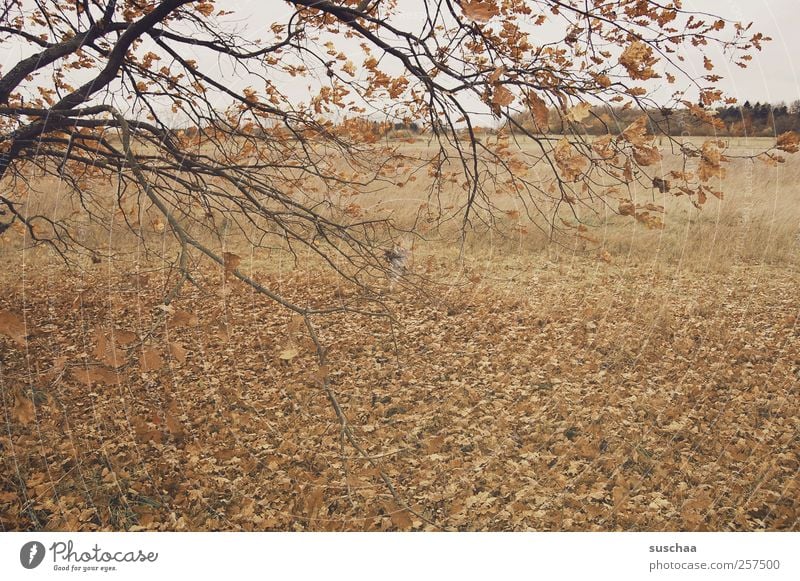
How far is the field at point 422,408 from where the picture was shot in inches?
129

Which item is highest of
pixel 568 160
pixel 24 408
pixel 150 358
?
pixel 568 160

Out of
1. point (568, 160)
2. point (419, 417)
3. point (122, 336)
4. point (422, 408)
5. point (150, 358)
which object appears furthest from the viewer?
point (422, 408)

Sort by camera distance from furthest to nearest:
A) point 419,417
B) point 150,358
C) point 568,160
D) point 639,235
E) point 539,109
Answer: point 639,235 < point 419,417 < point 568,160 < point 539,109 < point 150,358

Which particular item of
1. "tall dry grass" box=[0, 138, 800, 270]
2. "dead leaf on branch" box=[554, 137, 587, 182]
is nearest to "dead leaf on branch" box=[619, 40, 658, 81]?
"dead leaf on branch" box=[554, 137, 587, 182]

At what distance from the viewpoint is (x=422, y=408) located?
4562 millimetres

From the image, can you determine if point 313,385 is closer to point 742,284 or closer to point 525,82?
point 525,82

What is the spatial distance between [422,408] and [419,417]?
0.56 feet

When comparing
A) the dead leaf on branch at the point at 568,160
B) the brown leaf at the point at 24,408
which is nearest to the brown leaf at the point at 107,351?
the brown leaf at the point at 24,408

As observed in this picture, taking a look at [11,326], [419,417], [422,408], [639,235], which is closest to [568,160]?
[11,326]

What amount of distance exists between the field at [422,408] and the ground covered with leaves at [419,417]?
2 cm

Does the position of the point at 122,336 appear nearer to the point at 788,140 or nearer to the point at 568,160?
the point at 568,160

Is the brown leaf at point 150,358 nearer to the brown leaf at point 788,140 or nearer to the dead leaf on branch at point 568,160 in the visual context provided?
the dead leaf on branch at point 568,160

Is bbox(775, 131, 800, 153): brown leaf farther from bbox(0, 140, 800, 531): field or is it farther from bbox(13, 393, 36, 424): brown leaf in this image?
bbox(13, 393, 36, 424): brown leaf

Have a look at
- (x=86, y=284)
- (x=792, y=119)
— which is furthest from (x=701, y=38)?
(x=86, y=284)
